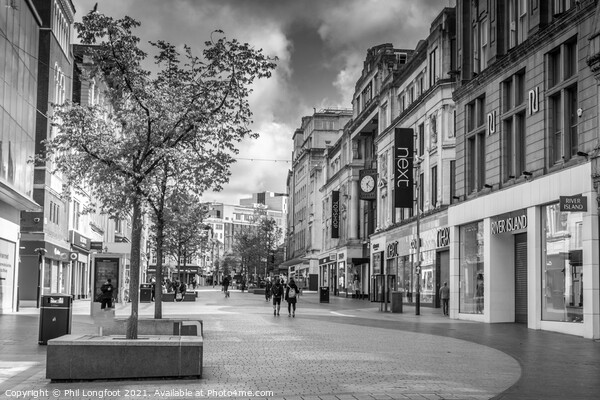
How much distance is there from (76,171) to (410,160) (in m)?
34.9

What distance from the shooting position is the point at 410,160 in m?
50.1

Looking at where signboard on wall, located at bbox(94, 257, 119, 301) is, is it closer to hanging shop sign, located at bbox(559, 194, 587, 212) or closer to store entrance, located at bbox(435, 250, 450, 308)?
store entrance, located at bbox(435, 250, 450, 308)

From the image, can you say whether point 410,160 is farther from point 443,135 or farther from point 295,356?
point 295,356

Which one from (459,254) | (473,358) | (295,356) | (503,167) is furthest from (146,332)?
(459,254)

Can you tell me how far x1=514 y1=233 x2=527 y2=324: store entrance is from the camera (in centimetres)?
3079

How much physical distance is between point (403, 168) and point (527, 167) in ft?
71.0

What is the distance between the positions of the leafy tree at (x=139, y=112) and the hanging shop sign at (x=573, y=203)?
10510 millimetres

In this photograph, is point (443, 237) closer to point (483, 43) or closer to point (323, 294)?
point (323, 294)

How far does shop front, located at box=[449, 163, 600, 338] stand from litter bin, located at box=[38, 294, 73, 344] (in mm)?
13751

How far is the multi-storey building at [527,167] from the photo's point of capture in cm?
2388

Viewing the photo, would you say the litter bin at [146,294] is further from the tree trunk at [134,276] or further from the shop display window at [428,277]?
the tree trunk at [134,276]

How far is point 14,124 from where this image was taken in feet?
122

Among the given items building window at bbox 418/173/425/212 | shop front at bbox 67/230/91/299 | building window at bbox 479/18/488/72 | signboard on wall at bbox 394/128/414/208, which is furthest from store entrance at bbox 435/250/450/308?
shop front at bbox 67/230/91/299
